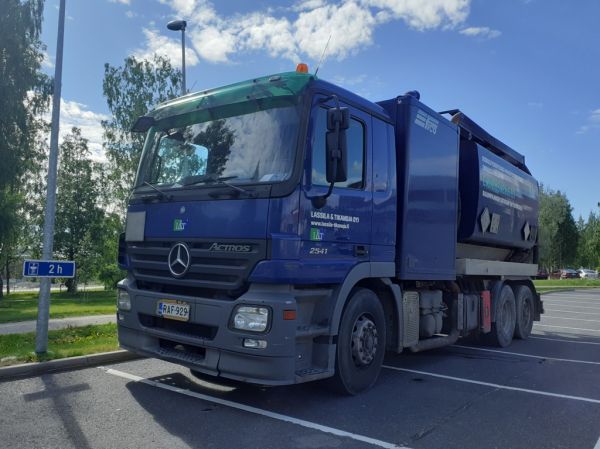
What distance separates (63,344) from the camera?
308 inches

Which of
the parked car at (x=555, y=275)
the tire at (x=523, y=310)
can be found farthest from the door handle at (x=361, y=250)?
the parked car at (x=555, y=275)

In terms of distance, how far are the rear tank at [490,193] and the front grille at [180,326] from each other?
15.7 ft

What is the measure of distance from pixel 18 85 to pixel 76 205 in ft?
73.5

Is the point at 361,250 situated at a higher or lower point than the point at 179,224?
lower

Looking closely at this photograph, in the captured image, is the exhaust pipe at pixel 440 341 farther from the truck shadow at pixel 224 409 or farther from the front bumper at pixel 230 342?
the front bumper at pixel 230 342

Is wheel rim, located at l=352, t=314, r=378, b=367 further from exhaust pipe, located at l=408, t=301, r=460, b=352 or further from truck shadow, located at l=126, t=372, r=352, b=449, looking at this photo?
exhaust pipe, located at l=408, t=301, r=460, b=352

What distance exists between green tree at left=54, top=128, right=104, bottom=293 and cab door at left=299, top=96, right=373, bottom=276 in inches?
1431

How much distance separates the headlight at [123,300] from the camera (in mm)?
5609

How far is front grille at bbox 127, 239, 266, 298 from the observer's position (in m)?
4.63

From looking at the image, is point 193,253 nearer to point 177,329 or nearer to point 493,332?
point 177,329

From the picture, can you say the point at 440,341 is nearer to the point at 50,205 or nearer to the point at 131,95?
the point at 50,205

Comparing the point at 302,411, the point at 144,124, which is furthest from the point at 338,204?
the point at 144,124

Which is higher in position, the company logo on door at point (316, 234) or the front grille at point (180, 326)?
the company logo on door at point (316, 234)

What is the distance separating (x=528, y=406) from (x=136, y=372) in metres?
4.52
